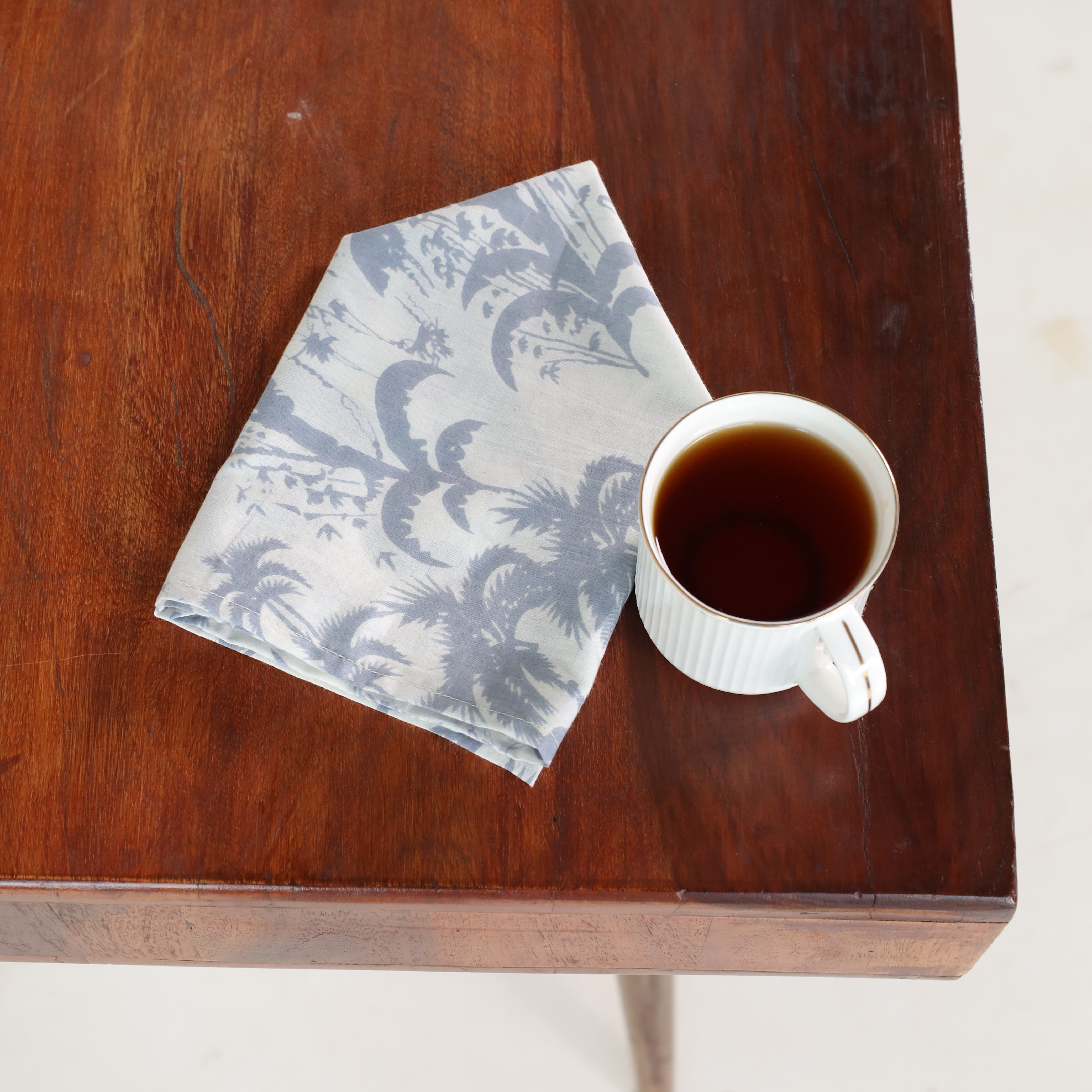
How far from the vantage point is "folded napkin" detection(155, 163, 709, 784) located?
1.53 feet

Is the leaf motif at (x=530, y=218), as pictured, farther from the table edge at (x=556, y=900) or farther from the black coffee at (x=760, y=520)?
the table edge at (x=556, y=900)

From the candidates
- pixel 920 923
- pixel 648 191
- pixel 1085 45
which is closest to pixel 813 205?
pixel 648 191

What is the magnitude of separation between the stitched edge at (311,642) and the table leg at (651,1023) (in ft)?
1.11

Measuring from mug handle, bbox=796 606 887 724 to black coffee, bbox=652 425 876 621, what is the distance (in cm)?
3

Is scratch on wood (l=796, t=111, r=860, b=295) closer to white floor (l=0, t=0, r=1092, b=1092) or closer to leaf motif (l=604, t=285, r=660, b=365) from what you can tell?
leaf motif (l=604, t=285, r=660, b=365)

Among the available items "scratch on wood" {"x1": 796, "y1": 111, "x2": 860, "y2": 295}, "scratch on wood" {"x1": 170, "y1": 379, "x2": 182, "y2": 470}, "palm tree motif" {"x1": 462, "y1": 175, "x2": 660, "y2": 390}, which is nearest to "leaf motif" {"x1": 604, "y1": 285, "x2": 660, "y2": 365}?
"palm tree motif" {"x1": 462, "y1": 175, "x2": 660, "y2": 390}

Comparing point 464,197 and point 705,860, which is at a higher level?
point 464,197

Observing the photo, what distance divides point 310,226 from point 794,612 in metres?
0.33

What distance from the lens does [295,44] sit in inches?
24.3

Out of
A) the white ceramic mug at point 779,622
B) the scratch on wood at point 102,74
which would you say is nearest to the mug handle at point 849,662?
the white ceramic mug at point 779,622

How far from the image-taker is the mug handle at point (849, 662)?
0.39m

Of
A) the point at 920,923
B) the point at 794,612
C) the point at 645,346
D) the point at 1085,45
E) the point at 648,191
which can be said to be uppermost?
the point at 1085,45

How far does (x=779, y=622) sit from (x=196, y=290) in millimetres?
347

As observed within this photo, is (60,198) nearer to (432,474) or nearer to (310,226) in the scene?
(310,226)
